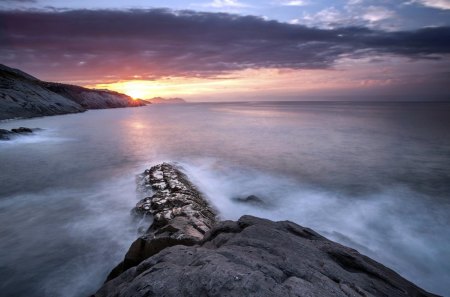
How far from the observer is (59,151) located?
2367 centimetres

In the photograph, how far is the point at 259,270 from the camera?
375 cm

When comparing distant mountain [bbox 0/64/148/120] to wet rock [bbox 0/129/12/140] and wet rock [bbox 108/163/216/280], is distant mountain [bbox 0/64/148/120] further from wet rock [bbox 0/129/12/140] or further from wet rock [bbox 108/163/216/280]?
wet rock [bbox 108/163/216/280]

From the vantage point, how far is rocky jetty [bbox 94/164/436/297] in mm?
3452

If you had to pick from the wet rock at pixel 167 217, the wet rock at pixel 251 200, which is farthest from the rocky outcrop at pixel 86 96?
the wet rock at pixel 251 200

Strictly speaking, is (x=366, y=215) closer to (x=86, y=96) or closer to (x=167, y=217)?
(x=167, y=217)

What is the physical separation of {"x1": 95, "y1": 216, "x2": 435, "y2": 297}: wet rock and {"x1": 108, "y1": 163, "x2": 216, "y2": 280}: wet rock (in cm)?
117

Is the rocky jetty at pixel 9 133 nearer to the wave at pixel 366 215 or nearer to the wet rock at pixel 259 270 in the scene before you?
the wave at pixel 366 215

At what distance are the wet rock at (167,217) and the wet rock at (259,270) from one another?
1165 millimetres

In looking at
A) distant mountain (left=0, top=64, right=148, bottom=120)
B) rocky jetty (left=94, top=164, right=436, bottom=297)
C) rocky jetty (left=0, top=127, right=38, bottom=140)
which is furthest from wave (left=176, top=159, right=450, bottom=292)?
distant mountain (left=0, top=64, right=148, bottom=120)

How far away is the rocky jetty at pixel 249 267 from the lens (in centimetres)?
345

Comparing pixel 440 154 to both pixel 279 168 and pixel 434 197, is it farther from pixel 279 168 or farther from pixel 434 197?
pixel 279 168

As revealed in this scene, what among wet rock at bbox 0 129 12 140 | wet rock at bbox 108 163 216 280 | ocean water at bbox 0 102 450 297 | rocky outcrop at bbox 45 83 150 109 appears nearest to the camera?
wet rock at bbox 108 163 216 280

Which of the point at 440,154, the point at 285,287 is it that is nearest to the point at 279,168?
the point at 440,154

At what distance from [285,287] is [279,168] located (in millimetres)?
15397
